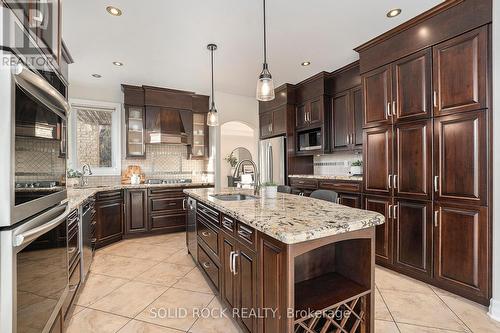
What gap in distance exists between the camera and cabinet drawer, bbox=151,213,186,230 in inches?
166

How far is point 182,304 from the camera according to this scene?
2104mm

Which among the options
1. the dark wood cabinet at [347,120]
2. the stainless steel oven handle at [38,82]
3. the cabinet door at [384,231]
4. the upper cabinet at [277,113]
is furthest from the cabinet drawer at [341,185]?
the stainless steel oven handle at [38,82]

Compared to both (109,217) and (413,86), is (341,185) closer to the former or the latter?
(413,86)

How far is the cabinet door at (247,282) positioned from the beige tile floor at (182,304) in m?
0.35

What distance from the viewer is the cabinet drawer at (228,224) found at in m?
1.66

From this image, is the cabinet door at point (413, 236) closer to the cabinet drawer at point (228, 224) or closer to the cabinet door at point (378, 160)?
the cabinet door at point (378, 160)

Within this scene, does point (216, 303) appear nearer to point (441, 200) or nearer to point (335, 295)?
point (335, 295)

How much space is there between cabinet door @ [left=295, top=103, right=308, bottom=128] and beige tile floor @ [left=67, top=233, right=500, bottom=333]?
8.52 ft

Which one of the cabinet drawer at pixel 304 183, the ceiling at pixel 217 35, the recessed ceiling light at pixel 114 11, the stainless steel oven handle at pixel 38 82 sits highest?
the ceiling at pixel 217 35

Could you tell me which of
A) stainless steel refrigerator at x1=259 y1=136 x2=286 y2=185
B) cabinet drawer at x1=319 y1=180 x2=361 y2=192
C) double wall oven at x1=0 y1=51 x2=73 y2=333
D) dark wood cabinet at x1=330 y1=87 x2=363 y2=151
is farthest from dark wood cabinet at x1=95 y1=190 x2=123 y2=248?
dark wood cabinet at x1=330 y1=87 x2=363 y2=151

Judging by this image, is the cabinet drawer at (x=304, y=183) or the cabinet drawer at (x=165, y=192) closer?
the cabinet drawer at (x=304, y=183)
